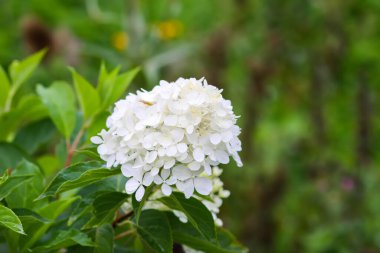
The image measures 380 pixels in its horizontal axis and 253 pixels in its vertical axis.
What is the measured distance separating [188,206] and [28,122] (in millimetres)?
672

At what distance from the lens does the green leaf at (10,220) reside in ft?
3.16

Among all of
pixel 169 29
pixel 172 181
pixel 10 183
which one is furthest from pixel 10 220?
pixel 169 29

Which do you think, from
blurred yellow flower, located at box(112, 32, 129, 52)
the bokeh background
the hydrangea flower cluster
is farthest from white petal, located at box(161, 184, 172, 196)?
blurred yellow flower, located at box(112, 32, 129, 52)

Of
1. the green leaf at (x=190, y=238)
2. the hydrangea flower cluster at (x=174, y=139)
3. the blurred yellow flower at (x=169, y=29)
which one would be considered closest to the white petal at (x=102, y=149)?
the hydrangea flower cluster at (x=174, y=139)

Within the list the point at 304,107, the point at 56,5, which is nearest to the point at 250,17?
the point at 304,107

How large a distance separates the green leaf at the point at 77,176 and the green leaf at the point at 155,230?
10cm

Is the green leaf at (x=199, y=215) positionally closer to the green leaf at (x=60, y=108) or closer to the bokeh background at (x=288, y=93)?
the green leaf at (x=60, y=108)

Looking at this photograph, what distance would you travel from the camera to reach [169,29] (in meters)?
5.18

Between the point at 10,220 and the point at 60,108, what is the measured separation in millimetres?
443

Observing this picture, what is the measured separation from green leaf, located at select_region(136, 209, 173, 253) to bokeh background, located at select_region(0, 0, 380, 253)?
6.51 feet

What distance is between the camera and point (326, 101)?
4090 millimetres

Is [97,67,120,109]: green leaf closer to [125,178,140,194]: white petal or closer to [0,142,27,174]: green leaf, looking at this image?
[0,142,27,174]: green leaf

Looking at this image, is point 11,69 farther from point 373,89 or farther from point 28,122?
point 373,89

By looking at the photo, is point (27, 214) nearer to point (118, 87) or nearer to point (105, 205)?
point (105, 205)
